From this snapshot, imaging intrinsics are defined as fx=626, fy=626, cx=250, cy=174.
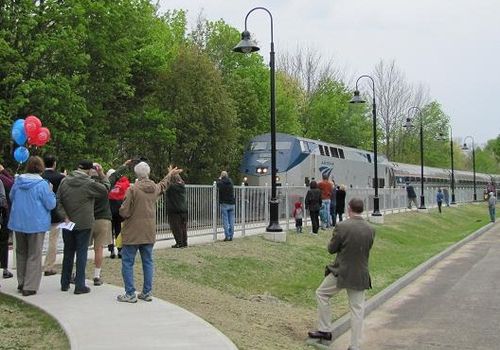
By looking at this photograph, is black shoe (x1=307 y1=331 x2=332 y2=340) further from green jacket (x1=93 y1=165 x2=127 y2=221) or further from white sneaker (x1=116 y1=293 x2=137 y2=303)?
green jacket (x1=93 y1=165 x2=127 y2=221)

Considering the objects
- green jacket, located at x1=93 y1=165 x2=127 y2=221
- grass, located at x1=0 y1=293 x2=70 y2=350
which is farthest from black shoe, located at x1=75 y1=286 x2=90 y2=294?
green jacket, located at x1=93 y1=165 x2=127 y2=221

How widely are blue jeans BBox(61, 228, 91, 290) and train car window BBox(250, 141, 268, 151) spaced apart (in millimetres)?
25127

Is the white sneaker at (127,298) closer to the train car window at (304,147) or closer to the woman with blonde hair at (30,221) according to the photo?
the woman with blonde hair at (30,221)

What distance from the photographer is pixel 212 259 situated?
554 inches

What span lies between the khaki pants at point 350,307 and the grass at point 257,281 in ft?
1.51

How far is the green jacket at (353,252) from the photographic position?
799 centimetres

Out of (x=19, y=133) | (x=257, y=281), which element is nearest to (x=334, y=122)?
(x=19, y=133)

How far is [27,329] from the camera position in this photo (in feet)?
25.2

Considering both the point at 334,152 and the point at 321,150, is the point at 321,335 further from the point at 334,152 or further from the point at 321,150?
the point at 334,152

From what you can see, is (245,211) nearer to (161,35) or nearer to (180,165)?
(180,165)

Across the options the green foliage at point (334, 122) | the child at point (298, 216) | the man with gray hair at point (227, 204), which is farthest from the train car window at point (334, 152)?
the green foliage at point (334, 122)

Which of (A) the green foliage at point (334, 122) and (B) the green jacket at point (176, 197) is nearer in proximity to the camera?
(B) the green jacket at point (176, 197)

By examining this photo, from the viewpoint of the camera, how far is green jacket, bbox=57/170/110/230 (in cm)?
931

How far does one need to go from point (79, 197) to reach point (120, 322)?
2391 mm
